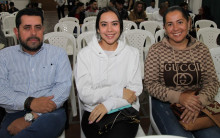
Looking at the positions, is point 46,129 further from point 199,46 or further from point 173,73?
point 199,46

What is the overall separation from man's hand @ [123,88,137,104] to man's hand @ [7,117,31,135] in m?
0.77

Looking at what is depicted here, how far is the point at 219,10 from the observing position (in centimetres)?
793

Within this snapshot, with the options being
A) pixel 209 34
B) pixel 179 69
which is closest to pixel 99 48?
pixel 179 69

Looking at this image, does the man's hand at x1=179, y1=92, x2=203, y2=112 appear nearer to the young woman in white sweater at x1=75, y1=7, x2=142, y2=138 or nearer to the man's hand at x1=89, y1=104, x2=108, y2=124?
the young woman in white sweater at x1=75, y1=7, x2=142, y2=138

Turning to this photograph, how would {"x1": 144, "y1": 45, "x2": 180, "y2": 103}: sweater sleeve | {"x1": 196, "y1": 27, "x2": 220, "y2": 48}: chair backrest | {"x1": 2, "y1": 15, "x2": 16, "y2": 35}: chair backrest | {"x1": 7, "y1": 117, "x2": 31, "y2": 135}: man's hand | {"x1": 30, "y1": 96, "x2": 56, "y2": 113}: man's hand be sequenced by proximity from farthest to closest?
1. {"x1": 2, "y1": 15, "x2": 16, "y2": 35}: chair backrest
2. {"x1": 196, "y1": 27, "x2": 220, "y2": 48}: chair backrest
3. {"x1": 144, "y1": 45, "x2": 180, "y2": 103}: sweater sleeve
4. {"x1": 30, "y1": 96, "x2": 56, "y2": 113}: man's hand
5. {"x1": 7, "y1": 117, "x2": 31, "y2": 135}: man's hand

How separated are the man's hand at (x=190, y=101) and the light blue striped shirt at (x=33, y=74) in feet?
3.12

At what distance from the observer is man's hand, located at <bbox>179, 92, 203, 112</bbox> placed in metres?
1.48

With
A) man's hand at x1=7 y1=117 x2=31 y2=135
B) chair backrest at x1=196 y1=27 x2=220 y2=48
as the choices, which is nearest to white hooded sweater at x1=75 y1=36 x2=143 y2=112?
man's hand at x1=7 y1=117 x2=31 y2=135

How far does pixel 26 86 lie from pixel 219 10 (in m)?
8.45

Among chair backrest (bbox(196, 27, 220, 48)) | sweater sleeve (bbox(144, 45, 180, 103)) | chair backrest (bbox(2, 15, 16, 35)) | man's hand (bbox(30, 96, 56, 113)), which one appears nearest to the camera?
man's hand (bbox(30, 96, 56, 113))

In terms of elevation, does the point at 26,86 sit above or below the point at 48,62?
below

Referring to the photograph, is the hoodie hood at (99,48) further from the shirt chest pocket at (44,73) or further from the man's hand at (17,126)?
the man's hand at (17,126)

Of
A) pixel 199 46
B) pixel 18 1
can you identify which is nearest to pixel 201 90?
pixel 199 46

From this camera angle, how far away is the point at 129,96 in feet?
→ 5.19
